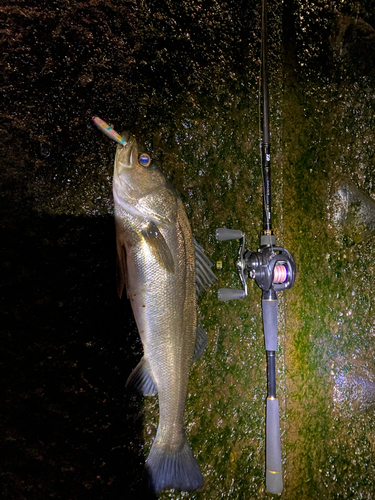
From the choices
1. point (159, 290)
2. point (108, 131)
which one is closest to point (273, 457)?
point (159, 290)

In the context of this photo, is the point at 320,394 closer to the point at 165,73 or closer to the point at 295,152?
the point at 295,152

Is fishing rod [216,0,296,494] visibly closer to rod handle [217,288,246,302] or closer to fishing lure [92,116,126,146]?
rod handle [217,288,246,302]

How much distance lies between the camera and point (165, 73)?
1.97 m

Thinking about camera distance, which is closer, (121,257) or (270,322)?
(121,257)

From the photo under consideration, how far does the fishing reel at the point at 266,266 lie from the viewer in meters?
1.97

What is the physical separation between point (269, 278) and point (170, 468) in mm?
1151

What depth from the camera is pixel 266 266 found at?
1981mm

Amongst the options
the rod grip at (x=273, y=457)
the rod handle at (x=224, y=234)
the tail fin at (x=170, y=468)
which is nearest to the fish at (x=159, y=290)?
the tail fin at (x=170, y=468)

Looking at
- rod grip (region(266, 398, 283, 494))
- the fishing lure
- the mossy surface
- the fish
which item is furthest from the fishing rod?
the fishing lure

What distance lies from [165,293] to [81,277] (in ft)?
1.51

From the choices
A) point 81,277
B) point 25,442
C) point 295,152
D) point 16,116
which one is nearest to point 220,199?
point 295,152

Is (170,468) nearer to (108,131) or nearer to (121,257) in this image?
(121,257)

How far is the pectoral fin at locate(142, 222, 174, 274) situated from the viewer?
167cm

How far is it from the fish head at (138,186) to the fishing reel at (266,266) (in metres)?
0.46
